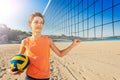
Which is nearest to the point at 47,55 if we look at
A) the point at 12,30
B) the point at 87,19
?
the point at 87,19

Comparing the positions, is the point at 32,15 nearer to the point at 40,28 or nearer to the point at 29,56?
the point at 40,28

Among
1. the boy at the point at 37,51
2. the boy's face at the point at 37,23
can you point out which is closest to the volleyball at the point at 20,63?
the boy at the point at 37,51

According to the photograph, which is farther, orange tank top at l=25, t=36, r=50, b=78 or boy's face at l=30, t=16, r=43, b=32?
boy's face at l=30, t=16, r=43, b=32

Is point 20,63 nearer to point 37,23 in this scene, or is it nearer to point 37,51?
point 37,51

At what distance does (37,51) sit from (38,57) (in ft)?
0.20

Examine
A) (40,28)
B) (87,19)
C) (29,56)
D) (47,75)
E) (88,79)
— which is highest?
(87,19)

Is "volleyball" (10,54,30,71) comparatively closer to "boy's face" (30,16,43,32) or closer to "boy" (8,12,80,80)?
"boy" (8,12,80,80)

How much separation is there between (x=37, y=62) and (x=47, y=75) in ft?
0.51

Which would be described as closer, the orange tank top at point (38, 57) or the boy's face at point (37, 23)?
the orange tank top at point (38, 57)

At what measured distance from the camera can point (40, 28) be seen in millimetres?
2408

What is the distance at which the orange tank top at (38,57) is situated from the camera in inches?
90.0

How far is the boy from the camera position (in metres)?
2.29

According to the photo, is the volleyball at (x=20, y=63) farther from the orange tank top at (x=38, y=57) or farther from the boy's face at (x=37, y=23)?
the boy's face at (x=37, y=23)

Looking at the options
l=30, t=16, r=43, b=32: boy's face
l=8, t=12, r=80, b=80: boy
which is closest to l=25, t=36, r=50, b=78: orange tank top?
l=8, t=12, r=80, b=80: boy
